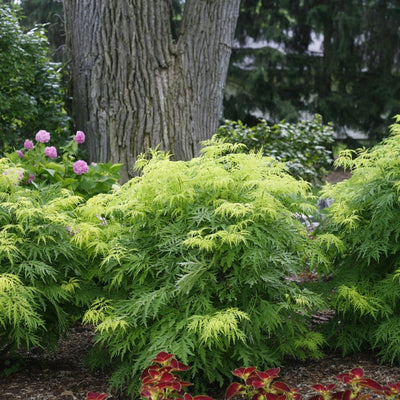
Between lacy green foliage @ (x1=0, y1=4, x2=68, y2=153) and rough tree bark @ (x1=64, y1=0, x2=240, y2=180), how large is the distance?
2.96ft

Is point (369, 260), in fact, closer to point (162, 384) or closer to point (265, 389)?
point (265, 389)

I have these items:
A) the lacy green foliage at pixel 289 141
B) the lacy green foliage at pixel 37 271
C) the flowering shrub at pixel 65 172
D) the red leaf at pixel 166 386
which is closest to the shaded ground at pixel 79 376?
the lacy green foliage at pixel 37 271

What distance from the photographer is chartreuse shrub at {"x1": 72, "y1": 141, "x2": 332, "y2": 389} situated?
2.97 m

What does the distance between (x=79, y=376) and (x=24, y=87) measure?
4460 millimetres

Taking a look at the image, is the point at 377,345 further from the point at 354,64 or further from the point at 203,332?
the point at 354,64

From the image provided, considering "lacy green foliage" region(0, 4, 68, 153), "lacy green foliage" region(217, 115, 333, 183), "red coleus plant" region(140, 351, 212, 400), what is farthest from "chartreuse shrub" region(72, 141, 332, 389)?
"lacy green foliage" region(217, 115, 333, 183)

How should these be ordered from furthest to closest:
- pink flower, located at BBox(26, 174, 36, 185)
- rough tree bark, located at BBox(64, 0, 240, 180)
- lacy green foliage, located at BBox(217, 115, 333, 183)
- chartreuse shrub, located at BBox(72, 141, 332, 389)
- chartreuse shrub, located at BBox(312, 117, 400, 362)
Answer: lacy green foliage, located at BBox(217, 115, 333, 183)
rough tree bark, located at BBox(64, 0, 240, 180)
pink flower, located at BBox(26, 174, 36, 185)
chartreuse shrub, located at BBox(312, 117, 400, 362)
chartreuse shrub, located at BBox(72, 141, 332, 389)

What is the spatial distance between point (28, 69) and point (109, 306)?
4.47 m

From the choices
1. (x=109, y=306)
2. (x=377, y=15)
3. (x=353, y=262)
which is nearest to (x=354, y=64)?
(x=377, y=15)

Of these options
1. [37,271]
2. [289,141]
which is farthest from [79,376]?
[289,141]

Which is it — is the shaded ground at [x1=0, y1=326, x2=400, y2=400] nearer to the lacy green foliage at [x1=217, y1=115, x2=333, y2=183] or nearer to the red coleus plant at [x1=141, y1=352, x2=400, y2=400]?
the red coleus plant at [x1=141, y1=352, x2=400, y2=400]

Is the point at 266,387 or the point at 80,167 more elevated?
the point at 80,167

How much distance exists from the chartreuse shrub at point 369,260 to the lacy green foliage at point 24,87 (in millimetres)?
4157

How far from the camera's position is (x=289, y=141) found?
9.70 meters
